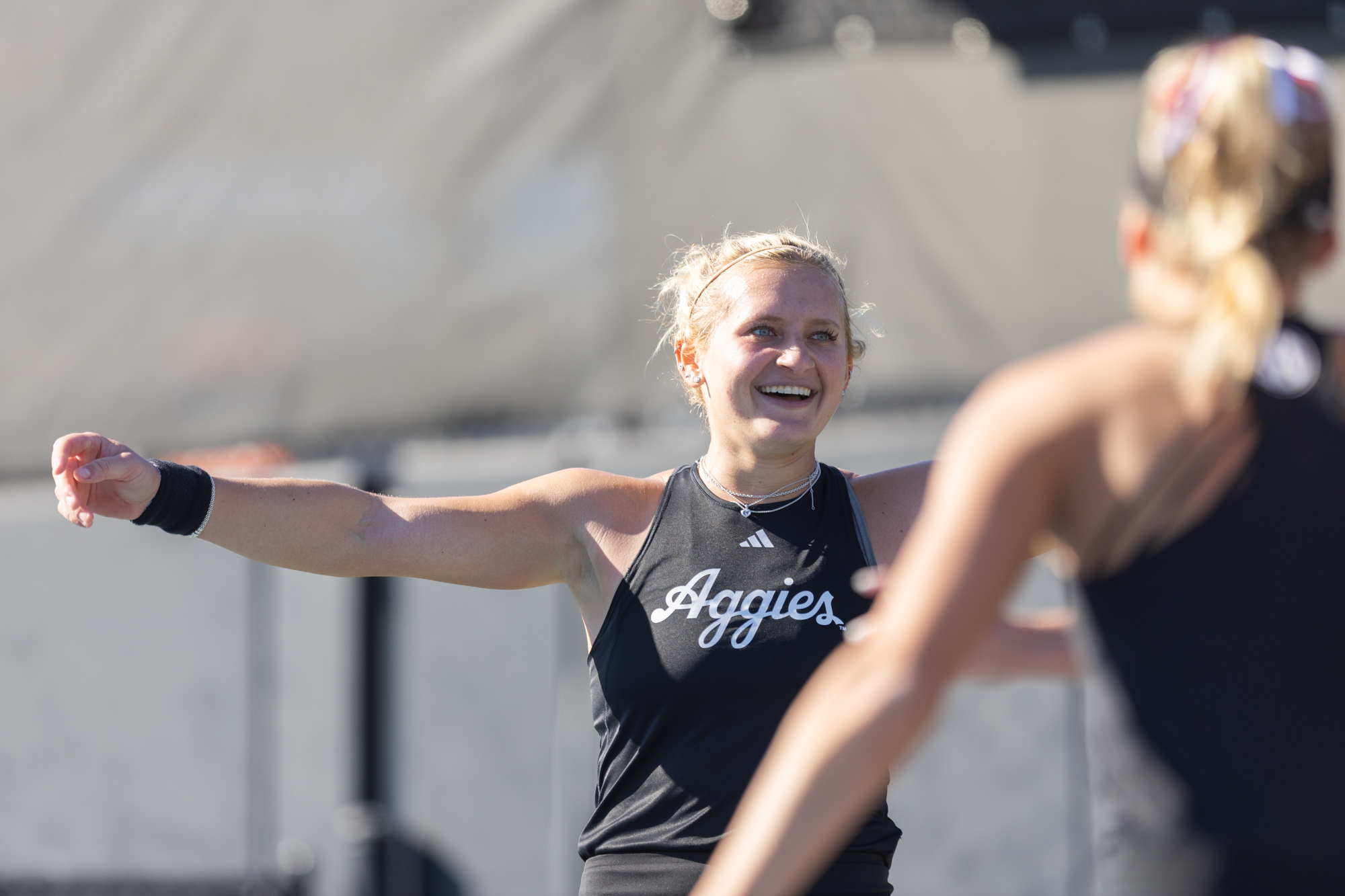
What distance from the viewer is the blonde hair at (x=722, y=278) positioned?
2.44 m

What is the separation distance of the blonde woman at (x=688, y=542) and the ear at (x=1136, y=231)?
106 centimetres

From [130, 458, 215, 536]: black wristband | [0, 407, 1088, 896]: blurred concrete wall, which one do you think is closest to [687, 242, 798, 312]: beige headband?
[130, 458, 215, 536]: black wristband

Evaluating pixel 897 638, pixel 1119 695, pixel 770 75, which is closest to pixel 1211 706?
pixel 1119 695

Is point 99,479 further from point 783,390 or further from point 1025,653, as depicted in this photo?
point 1025,653

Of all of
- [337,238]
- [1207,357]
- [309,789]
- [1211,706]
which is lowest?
[309,789]

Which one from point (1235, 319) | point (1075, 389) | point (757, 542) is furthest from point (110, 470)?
point (1235, 319)

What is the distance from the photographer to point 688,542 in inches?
89.5

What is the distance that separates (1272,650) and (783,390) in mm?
1314

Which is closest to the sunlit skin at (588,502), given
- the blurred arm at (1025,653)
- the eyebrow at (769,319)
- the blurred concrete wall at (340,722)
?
the eyebrow at (769,319)

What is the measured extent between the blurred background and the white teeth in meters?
1.90

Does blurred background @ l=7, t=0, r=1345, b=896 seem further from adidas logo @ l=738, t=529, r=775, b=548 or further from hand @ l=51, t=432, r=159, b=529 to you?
hand @ l=51, t=432, r=159, b=529

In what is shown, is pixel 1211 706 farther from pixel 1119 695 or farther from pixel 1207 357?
pixel 1207 357

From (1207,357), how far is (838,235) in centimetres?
359

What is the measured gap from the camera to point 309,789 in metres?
4.53
